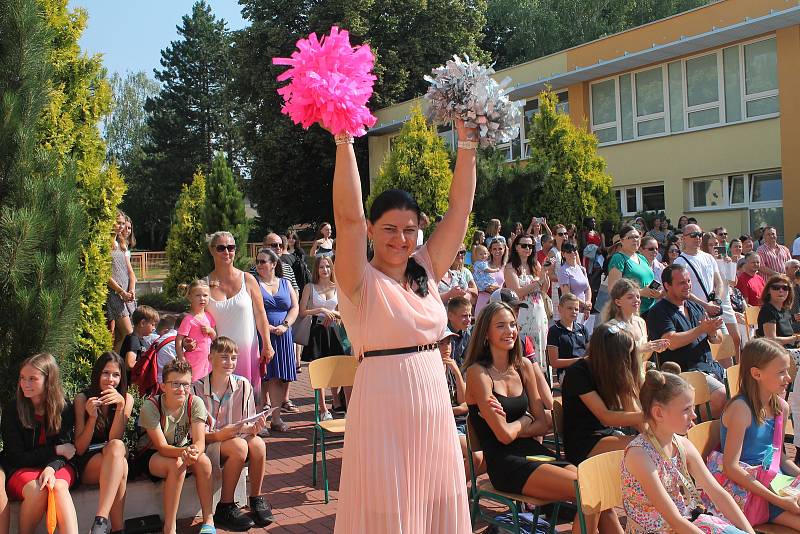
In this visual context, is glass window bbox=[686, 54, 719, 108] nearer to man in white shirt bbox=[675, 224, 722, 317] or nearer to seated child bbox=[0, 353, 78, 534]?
man in white shirt bbox=[675, 224, 722, 317]

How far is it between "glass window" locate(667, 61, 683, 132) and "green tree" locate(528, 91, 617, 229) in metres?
3.21

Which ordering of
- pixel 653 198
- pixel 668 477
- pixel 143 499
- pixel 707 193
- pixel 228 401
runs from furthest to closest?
pixel 653 198 < pixel 707 193 < pixel 228 401 < pixel 143 499 < pixel 668 477

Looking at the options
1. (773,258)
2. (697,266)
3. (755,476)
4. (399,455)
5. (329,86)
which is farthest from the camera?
(773,258)

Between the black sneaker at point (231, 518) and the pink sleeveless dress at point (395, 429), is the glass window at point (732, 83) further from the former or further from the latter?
the pink sleeveless dress at point (395, 429)

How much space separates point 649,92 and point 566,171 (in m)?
4.81

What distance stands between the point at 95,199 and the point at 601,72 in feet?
61.7

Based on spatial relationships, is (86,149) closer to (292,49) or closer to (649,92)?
(649,92)

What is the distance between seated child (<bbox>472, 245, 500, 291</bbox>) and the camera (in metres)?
9.60

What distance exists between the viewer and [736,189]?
66.1ft

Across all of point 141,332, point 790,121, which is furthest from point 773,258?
point 141,332

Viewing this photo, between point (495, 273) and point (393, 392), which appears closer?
point (393, 392)

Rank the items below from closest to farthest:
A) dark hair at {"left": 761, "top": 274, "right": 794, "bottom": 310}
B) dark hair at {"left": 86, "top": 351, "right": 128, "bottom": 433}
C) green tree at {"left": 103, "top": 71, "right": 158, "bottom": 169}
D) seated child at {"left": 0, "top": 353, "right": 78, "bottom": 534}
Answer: seated child at {"left": 0, "top": 353, "right": 78, "bottom": 534}, dark hair at {"left": 86, "top": 351, "right": 128, "bottom": 433}, dark hair at {"left": 761, "top": 274, "right": 794, "bottom": 310}, green tree at {"left": 103, "top": 71, "right": 158, "bottom": 169}

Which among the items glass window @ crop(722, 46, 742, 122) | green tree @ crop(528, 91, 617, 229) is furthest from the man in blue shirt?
glass window @ crop(722, 46, 742, 122)

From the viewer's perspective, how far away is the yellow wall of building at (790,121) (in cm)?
1819
